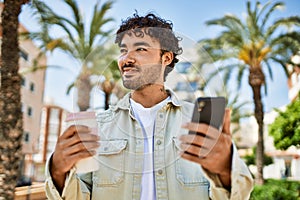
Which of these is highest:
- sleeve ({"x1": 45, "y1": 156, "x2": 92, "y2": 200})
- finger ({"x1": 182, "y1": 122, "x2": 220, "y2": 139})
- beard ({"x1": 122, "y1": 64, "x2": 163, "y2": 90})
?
beard ({"x1": 122, "y1": 64, "x2": 163, "y2": 90})

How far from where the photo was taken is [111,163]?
116 cm

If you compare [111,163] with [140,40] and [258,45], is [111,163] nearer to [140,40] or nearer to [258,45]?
[140,40]

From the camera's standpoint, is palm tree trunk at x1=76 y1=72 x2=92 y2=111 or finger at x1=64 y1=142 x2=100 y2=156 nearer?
finger at x1=64 y1=142 x2=100 y2=156

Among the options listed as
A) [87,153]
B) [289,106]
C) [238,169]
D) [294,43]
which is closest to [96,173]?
[87,153]

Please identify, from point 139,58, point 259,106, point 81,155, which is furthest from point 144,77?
point 259,106

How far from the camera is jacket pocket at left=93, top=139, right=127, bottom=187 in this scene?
1.13 meters

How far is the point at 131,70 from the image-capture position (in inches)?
42.8

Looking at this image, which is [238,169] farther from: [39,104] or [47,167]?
[39,104]

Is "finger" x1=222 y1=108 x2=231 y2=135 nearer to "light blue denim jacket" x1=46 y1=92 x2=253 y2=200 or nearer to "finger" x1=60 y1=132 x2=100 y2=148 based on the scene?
"light blue denim jacket" x1=46 y1=92 x2=253 y2=200

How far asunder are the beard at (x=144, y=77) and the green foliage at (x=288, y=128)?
440 inches

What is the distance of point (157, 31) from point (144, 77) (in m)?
0.11

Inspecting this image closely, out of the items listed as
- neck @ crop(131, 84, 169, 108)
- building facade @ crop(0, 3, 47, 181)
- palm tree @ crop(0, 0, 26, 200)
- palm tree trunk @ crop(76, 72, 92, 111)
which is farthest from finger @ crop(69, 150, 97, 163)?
building facade @ crop(0, 3, 47, 181)

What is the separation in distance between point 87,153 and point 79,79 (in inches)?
9.0

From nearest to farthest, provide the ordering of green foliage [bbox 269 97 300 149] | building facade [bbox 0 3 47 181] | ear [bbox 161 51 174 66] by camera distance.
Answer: ear [bbox 161 51 174 66] → green foliage [bbox 269 97 300 149] → building facade [bbox 0 3 47 181]
